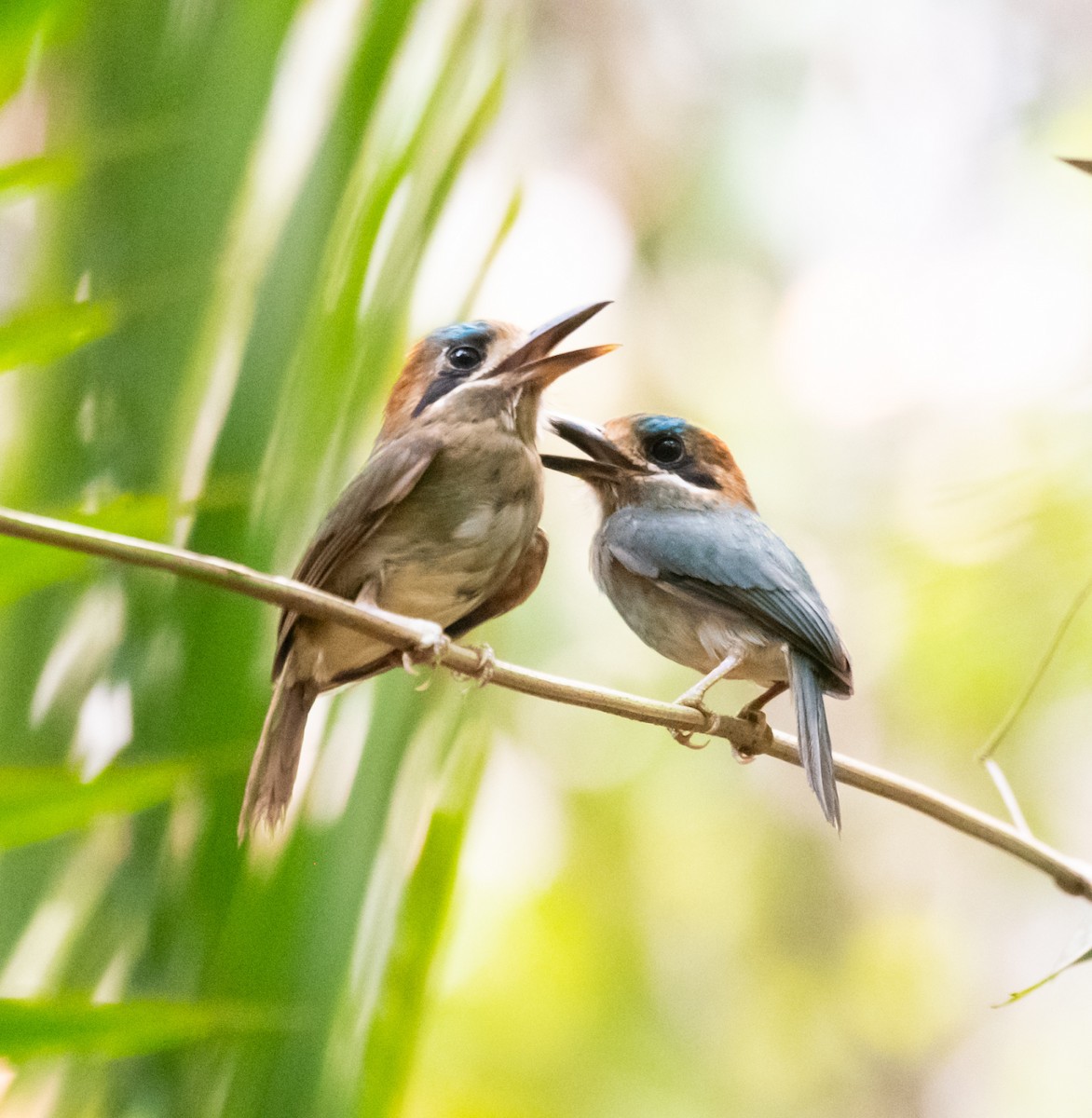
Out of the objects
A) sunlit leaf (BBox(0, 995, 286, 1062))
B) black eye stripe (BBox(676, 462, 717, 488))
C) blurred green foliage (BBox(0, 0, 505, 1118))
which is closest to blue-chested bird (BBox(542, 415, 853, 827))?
black eye stripe (BBox(676, 462, 717, 488))

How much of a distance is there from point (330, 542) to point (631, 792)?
3666 mm

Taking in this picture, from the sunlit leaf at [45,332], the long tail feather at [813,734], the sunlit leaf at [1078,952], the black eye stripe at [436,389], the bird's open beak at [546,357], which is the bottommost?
the sunlit leaf at [1078,952]

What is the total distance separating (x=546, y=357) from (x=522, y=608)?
1575 mm

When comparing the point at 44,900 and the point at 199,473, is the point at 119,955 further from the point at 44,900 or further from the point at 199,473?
the point at 199,473

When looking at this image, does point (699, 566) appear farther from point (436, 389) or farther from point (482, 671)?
point (482, 671)

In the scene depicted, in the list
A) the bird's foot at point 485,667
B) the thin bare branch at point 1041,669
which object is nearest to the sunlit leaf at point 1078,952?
the thin bare branch at point 1041,669

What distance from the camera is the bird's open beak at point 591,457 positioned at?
6.04 ft

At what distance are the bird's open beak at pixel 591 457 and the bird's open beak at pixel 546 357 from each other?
22cm

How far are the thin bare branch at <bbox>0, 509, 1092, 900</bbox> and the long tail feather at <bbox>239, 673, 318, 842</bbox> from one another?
0.45 feet

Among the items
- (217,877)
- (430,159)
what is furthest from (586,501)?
(217,877)

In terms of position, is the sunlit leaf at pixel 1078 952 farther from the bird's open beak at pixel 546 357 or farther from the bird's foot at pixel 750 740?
the bird's open beak at pixel 546 357

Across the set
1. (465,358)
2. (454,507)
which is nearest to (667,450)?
(465,358)

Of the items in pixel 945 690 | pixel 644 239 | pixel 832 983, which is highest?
pixel 644 239

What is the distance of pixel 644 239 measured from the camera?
5.39 metres
